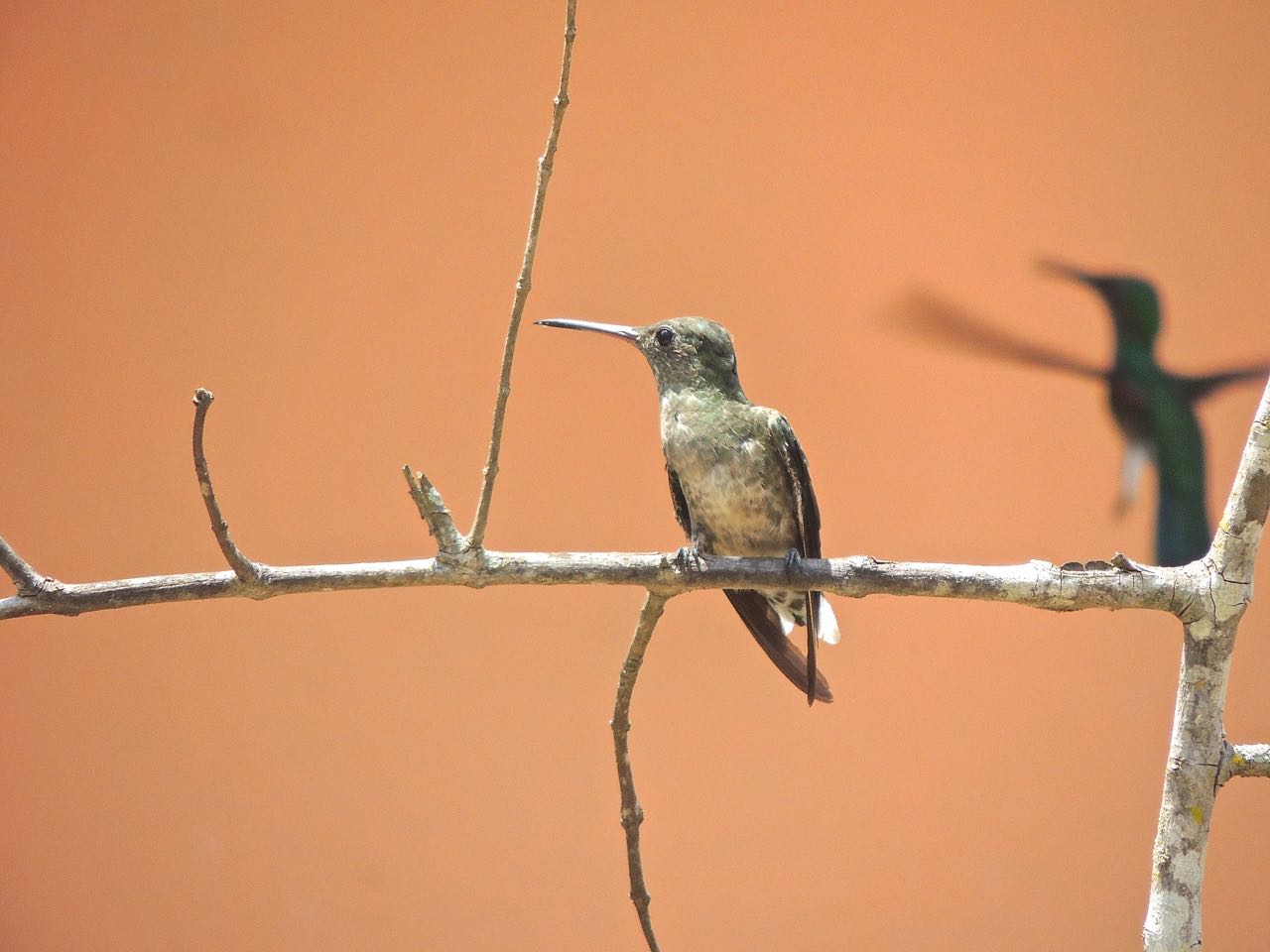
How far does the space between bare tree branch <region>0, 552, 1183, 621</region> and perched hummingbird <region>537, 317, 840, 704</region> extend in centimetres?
28

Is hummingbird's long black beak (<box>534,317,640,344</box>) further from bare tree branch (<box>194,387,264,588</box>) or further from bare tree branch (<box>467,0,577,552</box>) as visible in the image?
bare tree branch (<box>194,387,264,588</box>)

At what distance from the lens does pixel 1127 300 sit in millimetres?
2615

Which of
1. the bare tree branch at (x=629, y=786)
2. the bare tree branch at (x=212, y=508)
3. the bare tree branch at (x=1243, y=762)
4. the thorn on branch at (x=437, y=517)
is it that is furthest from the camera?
the bare tree branch at (x=629, y=786)

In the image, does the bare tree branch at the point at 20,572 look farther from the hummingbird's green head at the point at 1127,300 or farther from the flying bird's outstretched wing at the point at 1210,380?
the flying bird's outstretched wing at the point at 1210,380

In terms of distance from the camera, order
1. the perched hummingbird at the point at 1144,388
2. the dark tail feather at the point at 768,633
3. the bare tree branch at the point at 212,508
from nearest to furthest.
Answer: the bare tree branch at the point at 212,508
the dark tail feather at the point at 768,633
the perched hummingbird at the point at 1144,388

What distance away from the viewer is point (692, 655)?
269 cm

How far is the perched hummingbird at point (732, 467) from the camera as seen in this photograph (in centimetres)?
184

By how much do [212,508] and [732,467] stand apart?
863mm

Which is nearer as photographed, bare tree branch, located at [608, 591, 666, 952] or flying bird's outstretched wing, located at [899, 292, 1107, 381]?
bare tree branch, located at [608, 591, 666, 952]

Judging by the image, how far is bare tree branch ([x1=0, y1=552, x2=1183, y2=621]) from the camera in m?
1.34

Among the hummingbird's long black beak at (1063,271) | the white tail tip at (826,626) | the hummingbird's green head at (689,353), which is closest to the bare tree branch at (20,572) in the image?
the hummingbird's green head at (689,353)

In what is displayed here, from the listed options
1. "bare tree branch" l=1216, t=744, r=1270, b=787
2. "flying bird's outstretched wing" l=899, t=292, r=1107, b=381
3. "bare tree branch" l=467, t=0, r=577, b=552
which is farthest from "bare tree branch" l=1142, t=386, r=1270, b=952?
"flying bird's outstretched wing" l=899, t=292, r=1107, b=381

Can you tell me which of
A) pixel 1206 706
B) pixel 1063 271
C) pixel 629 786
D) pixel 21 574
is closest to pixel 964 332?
pixel 1063 271

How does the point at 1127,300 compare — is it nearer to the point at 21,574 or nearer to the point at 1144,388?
the point at 1144,388
